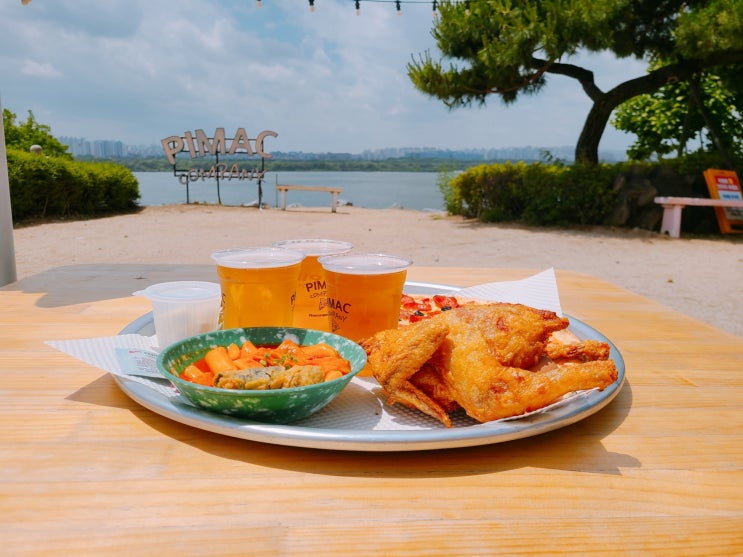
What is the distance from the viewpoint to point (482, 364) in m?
0.95

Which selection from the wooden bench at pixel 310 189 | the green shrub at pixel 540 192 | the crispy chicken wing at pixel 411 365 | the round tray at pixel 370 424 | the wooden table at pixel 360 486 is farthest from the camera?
the wooden bench at pixel 310 189

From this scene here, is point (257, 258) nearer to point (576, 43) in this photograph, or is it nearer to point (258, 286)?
point (258, 286)

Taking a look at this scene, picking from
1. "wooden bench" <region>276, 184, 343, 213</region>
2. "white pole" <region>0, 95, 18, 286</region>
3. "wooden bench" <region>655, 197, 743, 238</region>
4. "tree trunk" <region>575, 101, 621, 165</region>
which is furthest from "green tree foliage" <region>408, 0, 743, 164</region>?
"white pole" <region>0, 95, 18, 286</region>

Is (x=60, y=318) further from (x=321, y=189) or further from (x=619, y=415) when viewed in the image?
(x=321, y=189)

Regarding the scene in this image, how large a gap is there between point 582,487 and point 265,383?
0.47 m

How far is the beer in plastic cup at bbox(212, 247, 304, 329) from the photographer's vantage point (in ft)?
3.97

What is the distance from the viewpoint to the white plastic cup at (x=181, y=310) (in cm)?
125

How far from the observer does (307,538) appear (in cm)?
71

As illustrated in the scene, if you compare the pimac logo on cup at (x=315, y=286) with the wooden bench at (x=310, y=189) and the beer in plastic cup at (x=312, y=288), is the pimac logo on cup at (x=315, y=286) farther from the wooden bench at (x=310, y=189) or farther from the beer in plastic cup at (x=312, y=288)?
the wooden bench at (x=310, y=189)

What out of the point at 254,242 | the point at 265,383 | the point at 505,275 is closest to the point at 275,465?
the point at 265,383

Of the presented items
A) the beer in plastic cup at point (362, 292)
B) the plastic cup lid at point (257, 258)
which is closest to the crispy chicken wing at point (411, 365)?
the beer in plastic cup at point (362, 292)

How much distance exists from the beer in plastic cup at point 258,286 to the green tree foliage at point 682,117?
13.9m

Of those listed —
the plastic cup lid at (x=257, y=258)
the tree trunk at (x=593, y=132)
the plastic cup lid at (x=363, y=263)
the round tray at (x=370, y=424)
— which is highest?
the tree trunk at (x=593, y=132)

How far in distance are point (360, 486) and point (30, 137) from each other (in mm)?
20454
